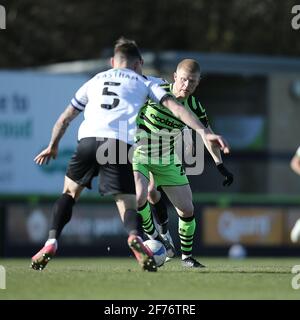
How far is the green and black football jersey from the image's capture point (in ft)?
37.7

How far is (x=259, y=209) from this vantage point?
25.6 metres

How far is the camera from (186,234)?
11.5m

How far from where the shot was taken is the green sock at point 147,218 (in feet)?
37.9

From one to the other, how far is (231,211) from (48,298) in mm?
17154

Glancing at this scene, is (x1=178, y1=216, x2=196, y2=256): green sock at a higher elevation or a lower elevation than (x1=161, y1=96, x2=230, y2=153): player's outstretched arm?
lower

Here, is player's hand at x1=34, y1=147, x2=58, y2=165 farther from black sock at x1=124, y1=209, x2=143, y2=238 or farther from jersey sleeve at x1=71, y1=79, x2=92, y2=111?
black sock at x1=124, y1=209, x2=143, y2=238

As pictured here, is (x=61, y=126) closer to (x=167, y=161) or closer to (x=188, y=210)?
(x=167, y=161)

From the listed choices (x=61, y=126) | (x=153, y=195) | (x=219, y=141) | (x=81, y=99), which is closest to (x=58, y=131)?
(x=61, y=126)

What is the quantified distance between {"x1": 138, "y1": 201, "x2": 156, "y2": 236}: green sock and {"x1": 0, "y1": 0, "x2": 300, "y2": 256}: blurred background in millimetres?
11667

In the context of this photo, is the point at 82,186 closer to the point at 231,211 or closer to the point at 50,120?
the point at 231,211

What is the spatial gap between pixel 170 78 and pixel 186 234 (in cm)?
2302

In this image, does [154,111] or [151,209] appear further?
[151,209]

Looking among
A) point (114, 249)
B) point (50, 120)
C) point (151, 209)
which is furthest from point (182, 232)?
point (50, 120)

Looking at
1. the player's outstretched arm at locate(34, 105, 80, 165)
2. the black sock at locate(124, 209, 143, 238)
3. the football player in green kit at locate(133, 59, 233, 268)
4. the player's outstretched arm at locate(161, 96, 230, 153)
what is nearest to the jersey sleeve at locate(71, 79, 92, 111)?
the player's outstretched arm at locate(34, 105, 80, 165)
